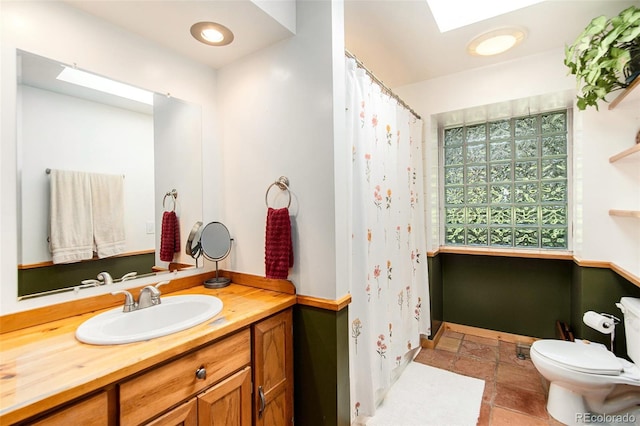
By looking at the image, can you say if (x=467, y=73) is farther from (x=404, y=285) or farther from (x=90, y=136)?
(x=90, y=136)

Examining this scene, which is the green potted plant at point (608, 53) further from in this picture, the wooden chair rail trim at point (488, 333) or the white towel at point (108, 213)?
the white towel at point (108, 213)

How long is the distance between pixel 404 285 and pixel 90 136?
6.92 ft

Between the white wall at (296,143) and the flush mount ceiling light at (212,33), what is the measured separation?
0.59 ft

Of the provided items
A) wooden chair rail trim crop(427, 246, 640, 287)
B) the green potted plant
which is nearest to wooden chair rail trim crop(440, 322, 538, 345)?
wooden chair rail trim crop(427, 246, 640, 287)

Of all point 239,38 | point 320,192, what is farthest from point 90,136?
point 320,192

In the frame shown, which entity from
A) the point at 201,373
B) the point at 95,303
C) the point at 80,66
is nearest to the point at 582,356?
the point at 201,373

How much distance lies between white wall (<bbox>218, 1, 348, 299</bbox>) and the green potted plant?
55.6 inches

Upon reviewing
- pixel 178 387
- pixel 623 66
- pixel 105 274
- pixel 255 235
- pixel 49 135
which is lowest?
pixel 178 387

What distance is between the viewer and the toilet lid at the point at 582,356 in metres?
1.52

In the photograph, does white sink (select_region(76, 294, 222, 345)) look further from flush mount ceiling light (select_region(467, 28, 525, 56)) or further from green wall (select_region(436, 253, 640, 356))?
flush mount ceiling light (select_region(467, 28, 525, 56))

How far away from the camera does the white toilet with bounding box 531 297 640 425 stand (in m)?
1.52

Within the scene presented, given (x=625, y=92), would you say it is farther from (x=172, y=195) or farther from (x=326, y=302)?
(x=172, y=195)

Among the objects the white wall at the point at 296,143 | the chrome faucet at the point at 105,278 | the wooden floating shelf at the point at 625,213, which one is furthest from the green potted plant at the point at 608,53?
the chrome faucet at the point at 105,278

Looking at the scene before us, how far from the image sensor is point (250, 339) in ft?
3.93
